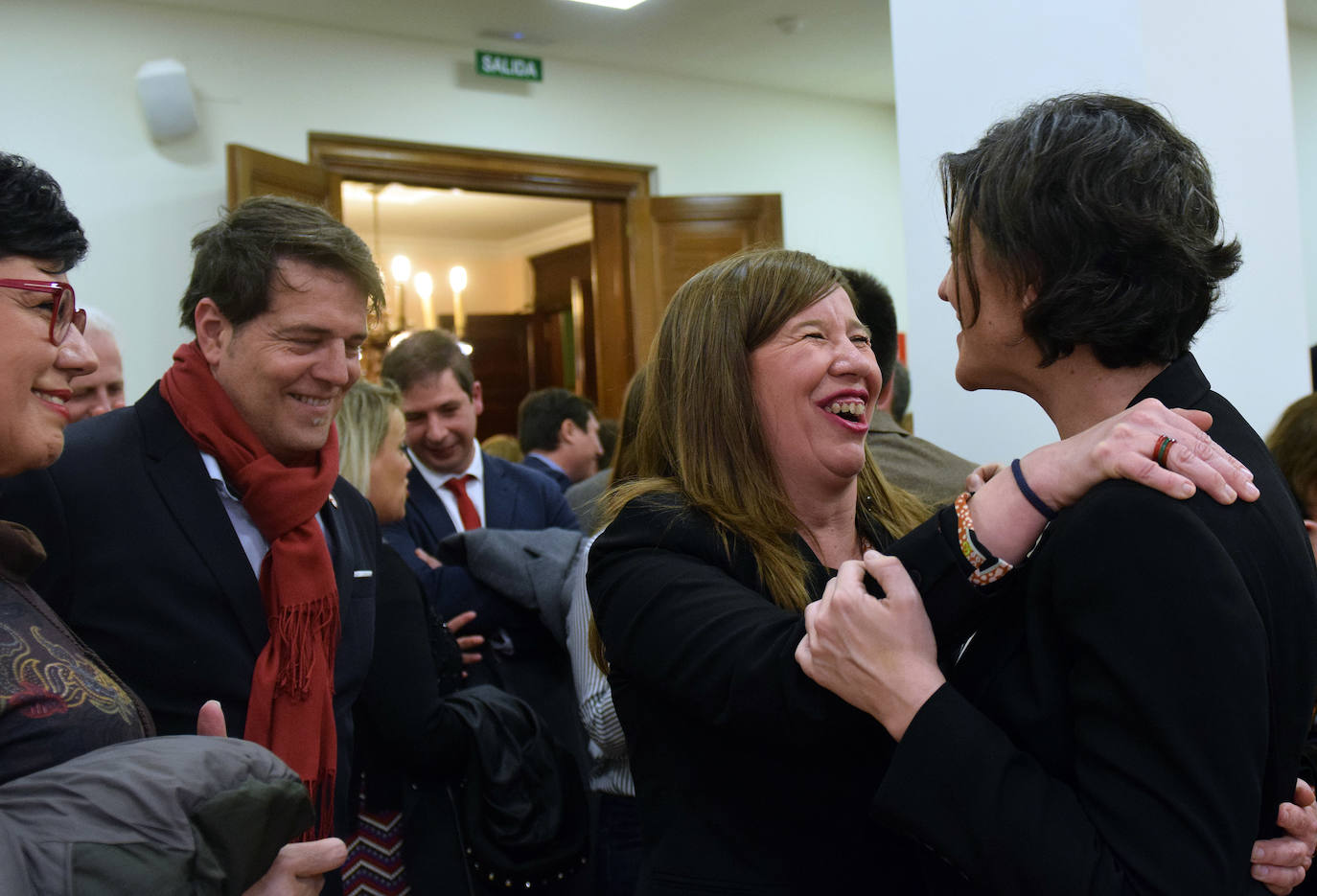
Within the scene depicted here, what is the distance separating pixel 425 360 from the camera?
381 centimetres

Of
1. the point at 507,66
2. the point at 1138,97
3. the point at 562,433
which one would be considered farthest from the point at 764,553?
the point at 507,66

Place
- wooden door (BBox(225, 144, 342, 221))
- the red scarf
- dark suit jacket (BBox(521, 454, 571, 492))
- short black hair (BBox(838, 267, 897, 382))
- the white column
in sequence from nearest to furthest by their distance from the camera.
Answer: the red scarf → the white column → short black hair (BBox(838, 267, 897, 382)) → dark suit jacket (BBox(521, 454, 571, 492)) → wooden door (BBox(225, 144, 342, 221))

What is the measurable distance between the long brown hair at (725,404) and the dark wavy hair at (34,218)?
0.77 m

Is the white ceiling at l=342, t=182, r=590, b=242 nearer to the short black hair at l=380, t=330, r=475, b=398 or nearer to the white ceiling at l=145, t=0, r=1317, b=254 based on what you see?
the white ceiling at l=145, t=0, r=1317, b=254

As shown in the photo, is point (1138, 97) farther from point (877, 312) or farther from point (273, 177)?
point (273, 177)

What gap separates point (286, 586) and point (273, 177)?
431 centimetres

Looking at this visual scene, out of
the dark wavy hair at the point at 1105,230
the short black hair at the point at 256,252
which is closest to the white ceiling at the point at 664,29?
the short black hair at the point at 256,252

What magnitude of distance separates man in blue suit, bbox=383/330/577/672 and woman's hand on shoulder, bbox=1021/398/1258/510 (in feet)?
8.47

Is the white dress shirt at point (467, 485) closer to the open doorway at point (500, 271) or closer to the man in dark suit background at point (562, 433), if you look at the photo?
the man in dark suit background at point (562, 433)

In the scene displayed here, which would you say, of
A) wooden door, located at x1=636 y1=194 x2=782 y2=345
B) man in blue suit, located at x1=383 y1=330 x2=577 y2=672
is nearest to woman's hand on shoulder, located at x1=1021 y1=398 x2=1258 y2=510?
man in blue suit, located at x1=383 y1=330 x2=577 y2=672

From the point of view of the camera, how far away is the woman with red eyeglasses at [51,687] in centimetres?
101

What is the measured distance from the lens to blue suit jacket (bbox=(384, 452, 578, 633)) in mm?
2727

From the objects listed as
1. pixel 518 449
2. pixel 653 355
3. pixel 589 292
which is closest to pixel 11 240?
pixel 653 355

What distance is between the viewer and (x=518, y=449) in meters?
5.76
